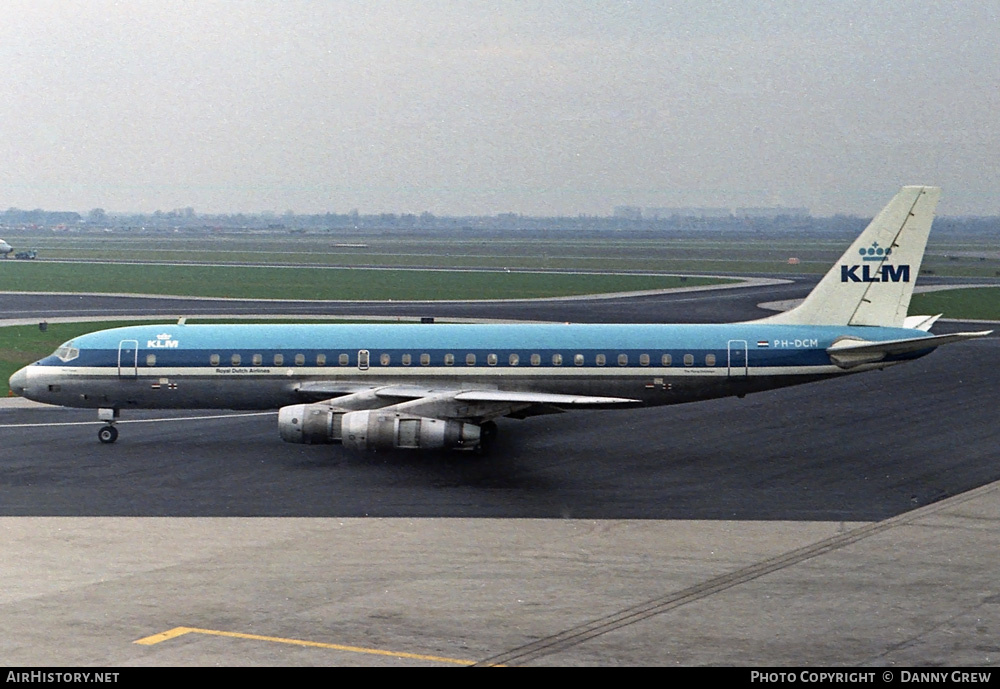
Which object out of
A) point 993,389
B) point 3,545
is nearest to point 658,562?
point 3,545

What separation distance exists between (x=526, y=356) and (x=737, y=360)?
22.0 ft

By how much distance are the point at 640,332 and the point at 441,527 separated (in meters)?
13.1

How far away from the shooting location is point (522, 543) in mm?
26750

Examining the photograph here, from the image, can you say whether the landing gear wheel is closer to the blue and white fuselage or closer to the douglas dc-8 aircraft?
the douglas dc-8 aircraft

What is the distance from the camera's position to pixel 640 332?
38.9m

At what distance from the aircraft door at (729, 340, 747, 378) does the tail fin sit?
7.94 feet

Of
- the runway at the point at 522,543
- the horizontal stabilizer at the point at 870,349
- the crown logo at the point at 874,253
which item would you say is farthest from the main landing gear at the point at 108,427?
the crown logo at the point at 874,253

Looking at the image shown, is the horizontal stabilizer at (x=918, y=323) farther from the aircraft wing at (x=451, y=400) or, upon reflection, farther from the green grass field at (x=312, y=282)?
the green grass field at (x=312, y=282)

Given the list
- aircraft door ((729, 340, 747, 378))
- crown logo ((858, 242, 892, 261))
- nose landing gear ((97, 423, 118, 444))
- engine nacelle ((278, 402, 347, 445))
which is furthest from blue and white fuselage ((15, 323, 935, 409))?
engine nacelle ((278, 402, 347, 445))

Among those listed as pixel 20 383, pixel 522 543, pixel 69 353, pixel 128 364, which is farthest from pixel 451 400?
pixel 20 383

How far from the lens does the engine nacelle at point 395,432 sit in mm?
34469

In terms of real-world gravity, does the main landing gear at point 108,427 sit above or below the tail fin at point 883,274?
below

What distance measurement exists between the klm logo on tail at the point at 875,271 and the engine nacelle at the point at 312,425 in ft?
55.4

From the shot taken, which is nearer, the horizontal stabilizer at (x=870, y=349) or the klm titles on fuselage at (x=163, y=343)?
the horizontal stabilizer at (x=870, y=349)
